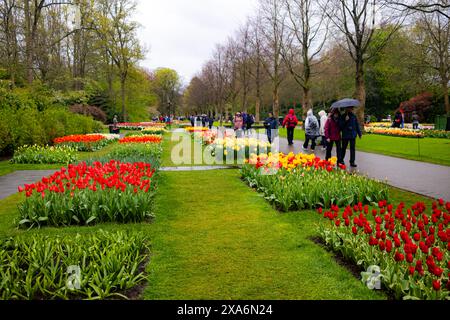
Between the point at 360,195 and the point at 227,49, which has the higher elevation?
the point at 227,49

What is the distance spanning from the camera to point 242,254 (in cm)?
460

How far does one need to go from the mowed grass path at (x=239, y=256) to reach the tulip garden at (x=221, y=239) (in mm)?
16

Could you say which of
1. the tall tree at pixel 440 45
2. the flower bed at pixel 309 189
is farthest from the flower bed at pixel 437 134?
the flower bed at pixel 309 189

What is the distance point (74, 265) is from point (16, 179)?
709 centimetres

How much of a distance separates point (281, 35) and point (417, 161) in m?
25.1

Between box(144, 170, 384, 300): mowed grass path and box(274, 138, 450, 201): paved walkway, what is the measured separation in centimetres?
319

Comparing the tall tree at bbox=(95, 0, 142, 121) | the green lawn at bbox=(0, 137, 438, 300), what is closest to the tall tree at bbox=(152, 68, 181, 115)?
the tall tree at bbox=(95, 0, 142, 121)

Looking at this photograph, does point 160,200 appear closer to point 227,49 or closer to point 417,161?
point 417,161

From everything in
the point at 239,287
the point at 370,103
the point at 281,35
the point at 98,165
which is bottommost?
the point at 239,287

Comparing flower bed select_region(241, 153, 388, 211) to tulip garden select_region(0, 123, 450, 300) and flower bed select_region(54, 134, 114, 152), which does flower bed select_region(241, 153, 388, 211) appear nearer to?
tulip garden select_region(0, 123, 450, 300)

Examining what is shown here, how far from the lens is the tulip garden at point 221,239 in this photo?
358 cm

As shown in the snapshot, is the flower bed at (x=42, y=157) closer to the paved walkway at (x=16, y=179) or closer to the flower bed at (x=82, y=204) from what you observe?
the paved walkway at (x=16, y=179)

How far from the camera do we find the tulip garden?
358cm

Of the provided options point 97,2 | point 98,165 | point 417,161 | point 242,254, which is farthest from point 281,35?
point 242,254
